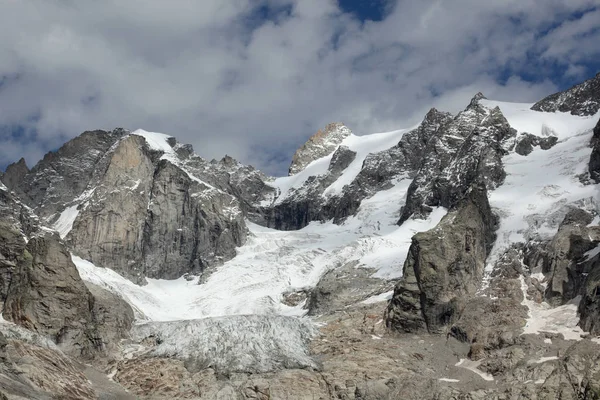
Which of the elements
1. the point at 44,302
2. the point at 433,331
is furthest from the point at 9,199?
the point at 433,331

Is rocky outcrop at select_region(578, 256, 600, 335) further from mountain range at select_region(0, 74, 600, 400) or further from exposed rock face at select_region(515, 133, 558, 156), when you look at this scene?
exposed rock face at select_region(515, 133, 558, 156)

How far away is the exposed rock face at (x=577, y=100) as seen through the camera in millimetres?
173875

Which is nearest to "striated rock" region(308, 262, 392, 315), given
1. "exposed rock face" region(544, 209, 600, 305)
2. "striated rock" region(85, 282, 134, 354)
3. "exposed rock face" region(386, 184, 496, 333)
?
"exposed rock face" region(386, 184, 496, 333)

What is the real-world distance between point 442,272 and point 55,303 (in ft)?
167

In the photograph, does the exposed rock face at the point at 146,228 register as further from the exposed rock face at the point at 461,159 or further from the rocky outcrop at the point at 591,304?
the rocky outcrop at the point at 591,304

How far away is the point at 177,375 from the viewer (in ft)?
306

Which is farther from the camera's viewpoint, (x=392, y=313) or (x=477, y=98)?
(x=477, y=98)

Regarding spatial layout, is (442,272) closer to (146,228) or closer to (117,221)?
(146,228)

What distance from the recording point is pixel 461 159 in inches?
6294

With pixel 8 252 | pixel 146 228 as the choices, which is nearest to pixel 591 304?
pixel 8 252

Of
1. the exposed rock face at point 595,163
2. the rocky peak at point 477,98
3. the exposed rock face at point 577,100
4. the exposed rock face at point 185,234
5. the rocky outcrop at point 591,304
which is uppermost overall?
the rocky peak at point 477,98

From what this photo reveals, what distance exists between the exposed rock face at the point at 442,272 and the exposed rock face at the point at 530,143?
126 feet

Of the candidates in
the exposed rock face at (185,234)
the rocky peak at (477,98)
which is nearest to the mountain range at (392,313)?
the rocky peak at (477,98)

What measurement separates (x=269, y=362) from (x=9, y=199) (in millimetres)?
81940
